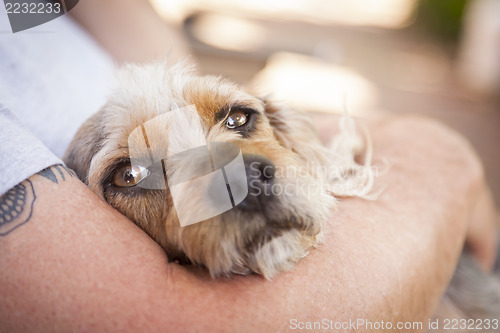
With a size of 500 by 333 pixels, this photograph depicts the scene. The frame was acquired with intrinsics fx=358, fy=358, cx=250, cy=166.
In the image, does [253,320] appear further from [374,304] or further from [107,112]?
[107,112]

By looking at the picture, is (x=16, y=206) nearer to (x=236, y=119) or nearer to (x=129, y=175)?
(x=129, y=175)

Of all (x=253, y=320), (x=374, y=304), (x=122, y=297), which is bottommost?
(x=374, y=304)

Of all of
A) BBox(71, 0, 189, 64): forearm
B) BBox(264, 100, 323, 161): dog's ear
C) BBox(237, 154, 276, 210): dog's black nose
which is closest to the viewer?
BBox(237, 154, 276, 210): dog's black nose

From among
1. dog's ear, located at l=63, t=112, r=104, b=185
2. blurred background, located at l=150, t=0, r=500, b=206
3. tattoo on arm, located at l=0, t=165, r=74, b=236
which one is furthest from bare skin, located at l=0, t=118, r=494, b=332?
blurred background, located at l=150, t=0, r=500, b=206

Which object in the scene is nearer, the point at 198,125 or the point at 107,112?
the point at 198,125

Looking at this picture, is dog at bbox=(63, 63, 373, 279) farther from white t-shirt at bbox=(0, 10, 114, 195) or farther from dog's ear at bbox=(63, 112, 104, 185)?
white t-shirt at bbox=(0, 10, 114, 195)

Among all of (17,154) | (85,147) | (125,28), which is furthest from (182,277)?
(125,28)

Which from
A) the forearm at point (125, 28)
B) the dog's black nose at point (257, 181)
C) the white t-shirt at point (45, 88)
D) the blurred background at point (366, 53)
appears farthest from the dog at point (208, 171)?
the forearm at point (125, 28)

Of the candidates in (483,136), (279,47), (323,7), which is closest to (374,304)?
(279,47)
